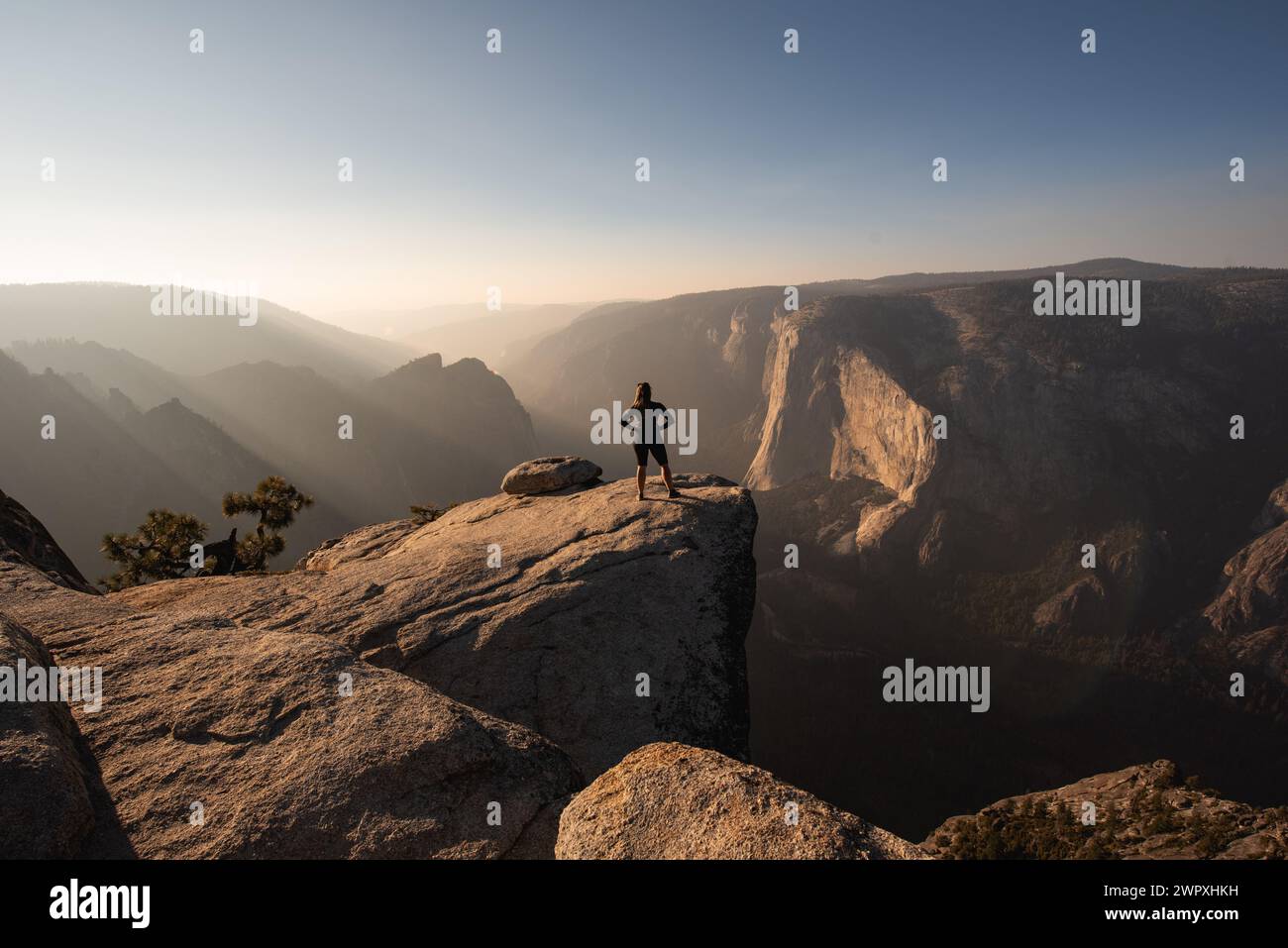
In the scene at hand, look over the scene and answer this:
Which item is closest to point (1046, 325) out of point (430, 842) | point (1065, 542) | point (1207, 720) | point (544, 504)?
point (1065, 542)

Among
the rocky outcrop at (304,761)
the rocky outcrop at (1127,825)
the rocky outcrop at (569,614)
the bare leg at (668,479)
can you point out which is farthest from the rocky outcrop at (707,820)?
the rocky outcrop at (1127,825)

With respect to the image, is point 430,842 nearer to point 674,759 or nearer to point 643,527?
point 674,759

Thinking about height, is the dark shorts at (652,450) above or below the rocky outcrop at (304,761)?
above

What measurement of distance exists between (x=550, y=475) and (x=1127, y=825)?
42929 mm

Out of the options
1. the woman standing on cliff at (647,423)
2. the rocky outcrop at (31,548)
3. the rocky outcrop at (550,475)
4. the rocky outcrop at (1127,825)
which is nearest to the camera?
the rocky outcrop at (31,548)

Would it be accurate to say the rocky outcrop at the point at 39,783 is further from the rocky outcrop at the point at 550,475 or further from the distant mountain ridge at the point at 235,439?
the distant mountain ridge at the point at 235,439

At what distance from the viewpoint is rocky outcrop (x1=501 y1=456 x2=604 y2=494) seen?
20688mm

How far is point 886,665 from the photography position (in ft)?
329

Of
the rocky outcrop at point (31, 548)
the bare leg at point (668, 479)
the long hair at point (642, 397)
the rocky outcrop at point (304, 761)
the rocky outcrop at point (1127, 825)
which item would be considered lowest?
the rocky outcrop at point (1127, 825)

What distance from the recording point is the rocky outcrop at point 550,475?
20.7m

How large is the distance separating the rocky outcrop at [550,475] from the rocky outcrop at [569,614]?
4.08 metres

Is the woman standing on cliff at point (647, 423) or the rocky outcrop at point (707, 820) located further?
the woman standing on cliff at point (647, 423)

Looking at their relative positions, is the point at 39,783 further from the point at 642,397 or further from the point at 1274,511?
the point at 1274,511
